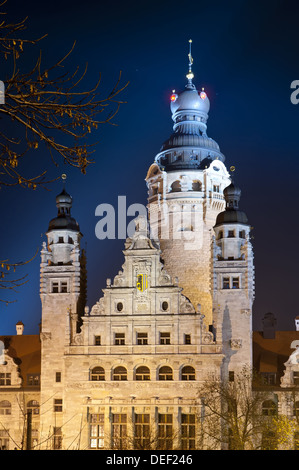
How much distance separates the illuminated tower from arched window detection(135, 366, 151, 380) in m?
7.88

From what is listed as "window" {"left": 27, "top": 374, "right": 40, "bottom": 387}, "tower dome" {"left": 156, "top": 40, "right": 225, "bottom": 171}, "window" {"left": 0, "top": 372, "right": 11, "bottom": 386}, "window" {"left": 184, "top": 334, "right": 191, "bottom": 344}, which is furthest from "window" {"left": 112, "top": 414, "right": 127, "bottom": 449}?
"tower dome" {"left": 156, "top": 40, "right": 225, "bottom": 171}

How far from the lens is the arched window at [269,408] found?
2211 inches

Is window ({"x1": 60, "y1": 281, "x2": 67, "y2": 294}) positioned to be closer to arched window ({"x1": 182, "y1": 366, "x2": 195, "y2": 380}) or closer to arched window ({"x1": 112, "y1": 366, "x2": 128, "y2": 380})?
arched window ({"x1": 112, "y1": 366, "x2": 128, "y2": 380})

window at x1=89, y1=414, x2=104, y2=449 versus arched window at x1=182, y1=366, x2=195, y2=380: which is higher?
→ arched window at x1=182, y1=366, x2=195, y2=380

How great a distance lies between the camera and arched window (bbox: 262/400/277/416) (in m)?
56.2

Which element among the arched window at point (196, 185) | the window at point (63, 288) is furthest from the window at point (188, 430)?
the arched window at point (196, 185)

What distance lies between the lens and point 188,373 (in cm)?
5722

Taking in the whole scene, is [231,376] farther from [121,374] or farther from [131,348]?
[121,374]

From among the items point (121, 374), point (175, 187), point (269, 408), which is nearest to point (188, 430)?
point (269, 408)

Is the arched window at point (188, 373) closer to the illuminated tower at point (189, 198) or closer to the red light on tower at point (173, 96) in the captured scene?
the illuminated tower at point (189, 198)

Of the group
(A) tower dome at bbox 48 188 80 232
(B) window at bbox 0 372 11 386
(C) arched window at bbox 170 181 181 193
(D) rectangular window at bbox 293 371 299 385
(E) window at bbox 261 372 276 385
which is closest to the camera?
(D) rectangular window at bbox 293 371 299 385

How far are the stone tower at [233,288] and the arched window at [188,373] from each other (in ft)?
7.46

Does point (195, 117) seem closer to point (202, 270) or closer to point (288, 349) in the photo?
point (202, 270)

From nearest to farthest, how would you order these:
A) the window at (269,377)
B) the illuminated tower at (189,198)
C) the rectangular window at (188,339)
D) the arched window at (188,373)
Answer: the arched window at (188,373), the window at (269,377), the rectangular window at (188,339), the illuminated tower at (189,198)
